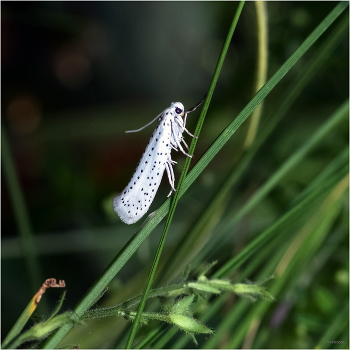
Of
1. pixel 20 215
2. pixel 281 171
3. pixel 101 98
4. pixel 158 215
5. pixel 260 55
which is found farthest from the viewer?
pixel 101 98

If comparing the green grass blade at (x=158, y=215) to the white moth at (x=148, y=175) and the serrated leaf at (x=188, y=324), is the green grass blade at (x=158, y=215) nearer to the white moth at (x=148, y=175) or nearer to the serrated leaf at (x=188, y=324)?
the serrated leaf at (x=188, y=324)

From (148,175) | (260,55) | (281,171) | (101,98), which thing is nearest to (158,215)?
(148,175)

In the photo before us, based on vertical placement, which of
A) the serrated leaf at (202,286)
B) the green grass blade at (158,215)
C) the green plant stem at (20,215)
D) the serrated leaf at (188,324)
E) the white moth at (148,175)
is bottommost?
the serrated leaf at (188,324)

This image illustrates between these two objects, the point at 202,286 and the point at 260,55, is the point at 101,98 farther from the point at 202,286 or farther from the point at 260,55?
the point at 202,286

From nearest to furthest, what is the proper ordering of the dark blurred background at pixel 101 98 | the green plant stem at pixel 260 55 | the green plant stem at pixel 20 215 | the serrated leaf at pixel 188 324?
the serrated leaf at pixel 188 324
the green plant stem at pixel 260 55
the green plant stem at pixel 20 215
the dark blurred background at pixel 101 98

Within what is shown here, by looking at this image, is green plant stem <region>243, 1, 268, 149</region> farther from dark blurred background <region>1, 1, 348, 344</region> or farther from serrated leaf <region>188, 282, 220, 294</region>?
serrated leaf <region>188, 282, 220, 294</region>

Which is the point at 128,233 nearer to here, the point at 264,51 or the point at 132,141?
the point at 132,141

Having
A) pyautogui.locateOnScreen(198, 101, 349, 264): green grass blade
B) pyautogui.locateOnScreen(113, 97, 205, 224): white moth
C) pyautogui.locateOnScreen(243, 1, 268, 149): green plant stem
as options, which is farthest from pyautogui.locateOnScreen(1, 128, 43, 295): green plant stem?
pyautogui.locateOnScreen(243, 1, 268, 149): green plant stem

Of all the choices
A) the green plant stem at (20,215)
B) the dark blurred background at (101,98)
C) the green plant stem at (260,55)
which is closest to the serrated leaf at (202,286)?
the green plant stem at (260,55)

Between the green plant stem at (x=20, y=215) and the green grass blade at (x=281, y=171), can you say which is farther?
the green plant stem at (x=20, y=215)
